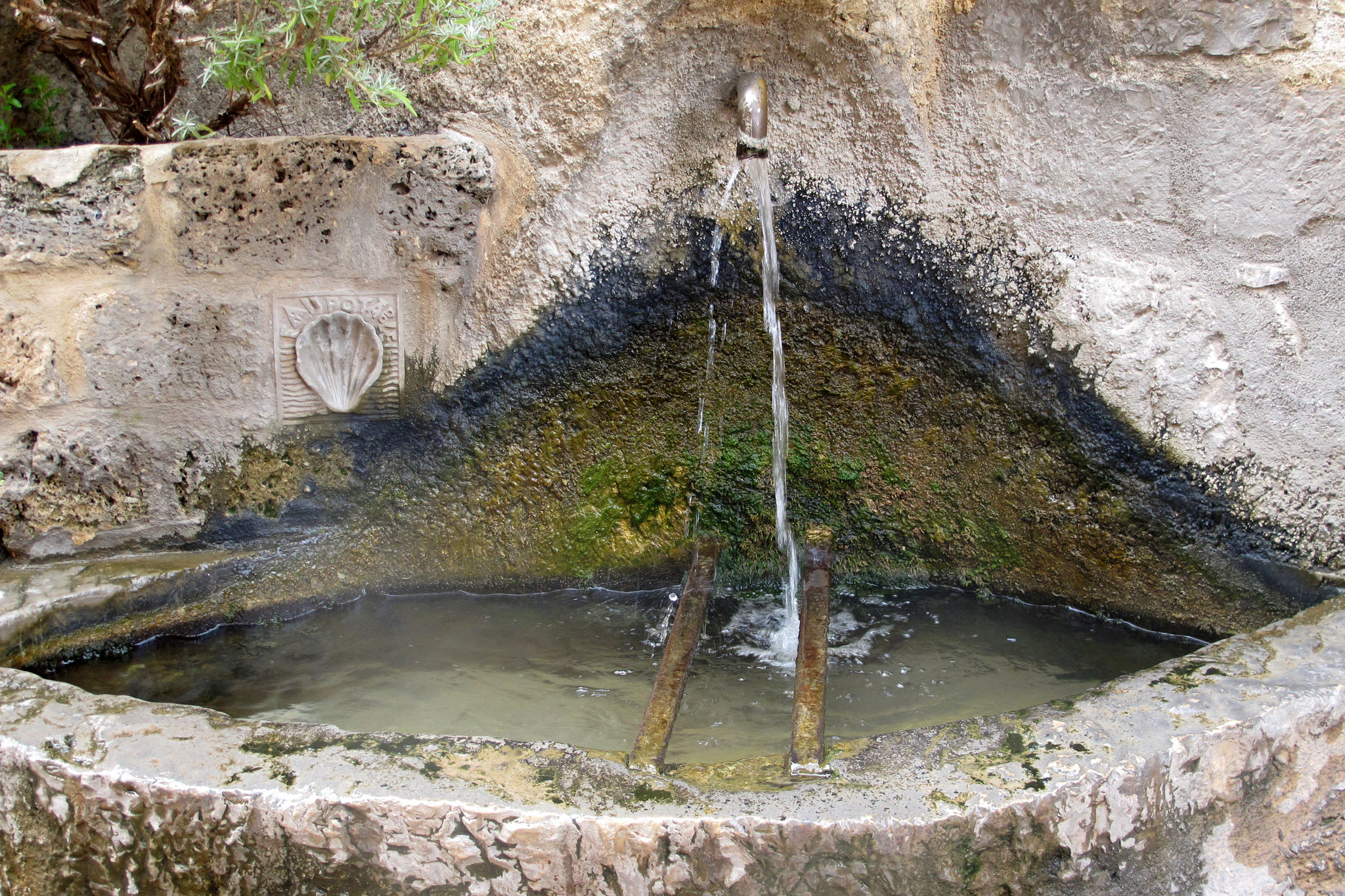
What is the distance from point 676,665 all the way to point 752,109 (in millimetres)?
1177

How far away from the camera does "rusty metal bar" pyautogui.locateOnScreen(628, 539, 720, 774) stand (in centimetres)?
145

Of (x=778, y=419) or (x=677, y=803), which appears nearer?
(x=677, y=803)

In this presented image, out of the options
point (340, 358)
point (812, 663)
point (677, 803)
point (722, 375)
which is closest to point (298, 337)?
point (340, 358)

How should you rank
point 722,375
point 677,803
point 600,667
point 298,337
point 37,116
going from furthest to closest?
1. point 722,375
2. point 37,116
3. point 298,337
4. point 600,667
5. point 677,803

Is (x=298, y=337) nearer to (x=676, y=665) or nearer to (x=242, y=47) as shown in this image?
(x=242, y=47)

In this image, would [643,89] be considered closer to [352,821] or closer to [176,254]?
[176,254]

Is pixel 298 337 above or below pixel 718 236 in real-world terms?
below

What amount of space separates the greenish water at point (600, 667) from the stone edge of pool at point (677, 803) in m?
0.40

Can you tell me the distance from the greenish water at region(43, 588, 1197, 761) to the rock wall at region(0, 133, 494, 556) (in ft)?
1.29

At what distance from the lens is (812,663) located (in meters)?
1.75

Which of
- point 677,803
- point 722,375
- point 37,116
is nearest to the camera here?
point 677,803

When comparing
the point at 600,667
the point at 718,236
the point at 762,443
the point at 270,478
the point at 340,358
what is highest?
the point at 718,236

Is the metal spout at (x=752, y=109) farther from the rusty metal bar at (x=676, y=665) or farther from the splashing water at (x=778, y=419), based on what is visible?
the rusty metal bar at (x=676, y=665)

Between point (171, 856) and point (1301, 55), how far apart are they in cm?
224
